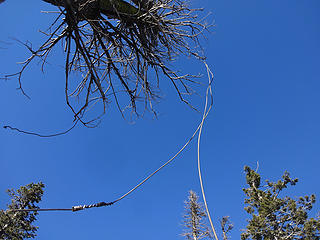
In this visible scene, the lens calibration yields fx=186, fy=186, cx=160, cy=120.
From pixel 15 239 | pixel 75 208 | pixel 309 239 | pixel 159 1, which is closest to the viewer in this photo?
pixel 75 208

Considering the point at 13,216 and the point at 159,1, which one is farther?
the point at 13,216

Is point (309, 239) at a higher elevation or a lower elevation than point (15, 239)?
lower

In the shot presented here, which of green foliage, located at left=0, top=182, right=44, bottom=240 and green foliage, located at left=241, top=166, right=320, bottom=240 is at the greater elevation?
green foliage, located at left=0, top=182, right=44, bottom=240

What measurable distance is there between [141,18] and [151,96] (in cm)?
79

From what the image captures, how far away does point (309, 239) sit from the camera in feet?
28.0

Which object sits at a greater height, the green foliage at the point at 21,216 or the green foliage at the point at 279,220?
the green foliage at the point at 21,216

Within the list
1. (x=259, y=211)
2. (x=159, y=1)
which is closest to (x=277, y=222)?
(x=259, y=211)

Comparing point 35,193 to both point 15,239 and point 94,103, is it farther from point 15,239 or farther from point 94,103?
point 94,103

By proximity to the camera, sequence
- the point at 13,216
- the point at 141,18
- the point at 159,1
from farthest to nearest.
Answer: the point at 13,216, the point at 159,1, the point at 141,18

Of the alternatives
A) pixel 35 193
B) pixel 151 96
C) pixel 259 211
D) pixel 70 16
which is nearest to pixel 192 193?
pixel 259 211

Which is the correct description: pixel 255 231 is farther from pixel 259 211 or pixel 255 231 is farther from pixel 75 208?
pixel 75 208

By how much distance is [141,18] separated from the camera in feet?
5.46

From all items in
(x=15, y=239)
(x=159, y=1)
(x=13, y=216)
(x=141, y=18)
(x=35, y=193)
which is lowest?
(x=141, y=18)

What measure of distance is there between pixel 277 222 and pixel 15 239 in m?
13.1
